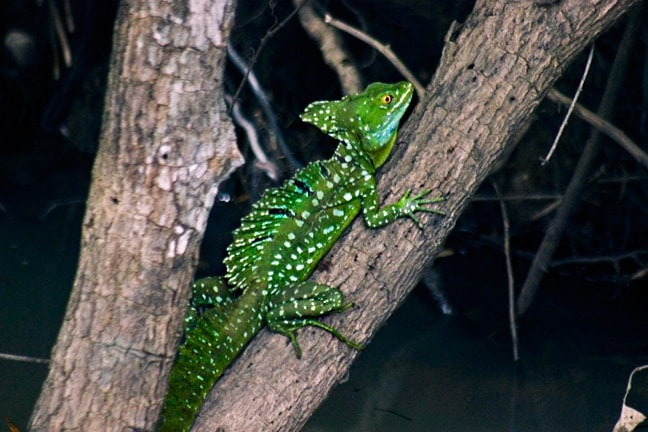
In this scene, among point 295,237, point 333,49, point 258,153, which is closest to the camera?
point 295,237

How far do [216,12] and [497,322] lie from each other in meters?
3.57

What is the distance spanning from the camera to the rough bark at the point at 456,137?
2.42 metres

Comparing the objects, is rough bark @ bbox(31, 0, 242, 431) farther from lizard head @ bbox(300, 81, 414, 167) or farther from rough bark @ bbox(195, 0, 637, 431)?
lizard head @ bbox(300, 81, 414, 167)

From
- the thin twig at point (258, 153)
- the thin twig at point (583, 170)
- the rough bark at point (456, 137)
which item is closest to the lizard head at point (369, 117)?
the rough bark at point (456, 137)

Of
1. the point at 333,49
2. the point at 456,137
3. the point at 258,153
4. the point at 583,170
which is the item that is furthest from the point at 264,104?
the point at 456,137

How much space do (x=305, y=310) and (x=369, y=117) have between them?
0.83m

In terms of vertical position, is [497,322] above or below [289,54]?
below

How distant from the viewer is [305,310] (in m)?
2.44

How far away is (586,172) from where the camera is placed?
4.25 m

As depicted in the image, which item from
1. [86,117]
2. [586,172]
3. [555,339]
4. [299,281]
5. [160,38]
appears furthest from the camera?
[86,117]

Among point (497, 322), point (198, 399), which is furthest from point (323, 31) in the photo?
point (198, 399)

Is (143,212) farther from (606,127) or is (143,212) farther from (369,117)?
(606,127)

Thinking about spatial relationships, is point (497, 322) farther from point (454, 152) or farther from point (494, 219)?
point (454, 152)

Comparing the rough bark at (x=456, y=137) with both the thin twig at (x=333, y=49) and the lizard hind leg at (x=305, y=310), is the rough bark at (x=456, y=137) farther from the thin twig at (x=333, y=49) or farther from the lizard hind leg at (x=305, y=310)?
the thin twig at (x=333, y=49)
